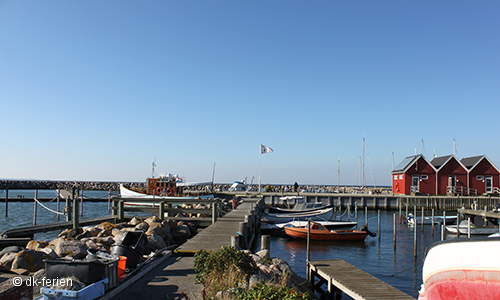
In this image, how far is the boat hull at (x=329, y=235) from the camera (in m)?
24.7

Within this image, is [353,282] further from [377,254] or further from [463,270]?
[377,254]

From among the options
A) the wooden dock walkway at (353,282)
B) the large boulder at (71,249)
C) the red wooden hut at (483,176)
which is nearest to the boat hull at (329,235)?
the wooden dock walkway at (353,282)

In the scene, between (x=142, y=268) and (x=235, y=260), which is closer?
(x=235, y=260)

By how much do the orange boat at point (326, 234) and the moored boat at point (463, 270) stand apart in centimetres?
2034

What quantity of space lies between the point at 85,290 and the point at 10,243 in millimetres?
9838

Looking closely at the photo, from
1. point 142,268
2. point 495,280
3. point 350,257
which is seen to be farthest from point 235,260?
point 350,257

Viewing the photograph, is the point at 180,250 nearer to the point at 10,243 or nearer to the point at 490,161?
the point at 10,243

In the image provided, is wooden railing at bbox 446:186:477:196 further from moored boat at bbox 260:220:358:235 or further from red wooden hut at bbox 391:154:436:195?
moored boat at bbox 260:220:358:235

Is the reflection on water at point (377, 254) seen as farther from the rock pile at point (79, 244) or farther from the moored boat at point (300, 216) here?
the rock pile at point (79, 244)

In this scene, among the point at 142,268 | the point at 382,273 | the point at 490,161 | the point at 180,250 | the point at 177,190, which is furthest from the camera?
the point at 490,161

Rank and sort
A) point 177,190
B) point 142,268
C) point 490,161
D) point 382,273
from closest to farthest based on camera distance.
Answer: point 142,268
point 382,273
point 177,190
point 490,161

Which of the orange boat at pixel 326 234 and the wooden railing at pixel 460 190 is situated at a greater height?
the wooden railing at pixel 460 190

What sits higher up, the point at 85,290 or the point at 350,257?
the point at 85,290

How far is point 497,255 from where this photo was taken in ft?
13.4
